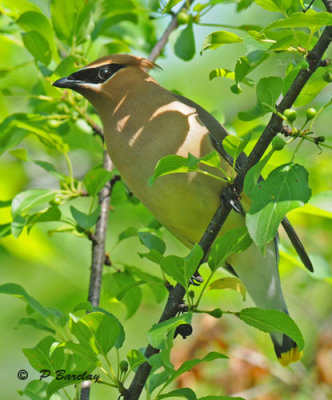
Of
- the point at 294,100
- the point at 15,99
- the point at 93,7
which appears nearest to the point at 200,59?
the point at 15,99

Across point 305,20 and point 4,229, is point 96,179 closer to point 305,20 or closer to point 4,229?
point 4,229

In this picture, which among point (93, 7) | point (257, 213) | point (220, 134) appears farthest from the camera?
point (93, 7)

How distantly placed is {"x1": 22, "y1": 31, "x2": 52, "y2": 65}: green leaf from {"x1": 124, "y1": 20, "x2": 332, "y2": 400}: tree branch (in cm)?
138

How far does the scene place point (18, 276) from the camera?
654 centimetres

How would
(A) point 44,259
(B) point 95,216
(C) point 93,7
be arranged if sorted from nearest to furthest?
(B) point 95,216, (C) point 93,7, (A) point 44,259

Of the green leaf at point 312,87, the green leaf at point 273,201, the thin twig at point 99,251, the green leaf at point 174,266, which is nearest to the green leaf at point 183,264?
the green leaf at point 174,266

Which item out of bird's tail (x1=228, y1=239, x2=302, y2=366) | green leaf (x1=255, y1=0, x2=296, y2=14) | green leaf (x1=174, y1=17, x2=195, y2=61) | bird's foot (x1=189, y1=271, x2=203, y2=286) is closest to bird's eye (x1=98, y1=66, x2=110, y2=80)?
green leaf (x1=174, y1=17, x2=195, y2=61)

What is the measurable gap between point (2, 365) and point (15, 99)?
2.80 m

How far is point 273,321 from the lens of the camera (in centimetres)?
273

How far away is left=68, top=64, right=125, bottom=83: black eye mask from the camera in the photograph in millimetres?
4129

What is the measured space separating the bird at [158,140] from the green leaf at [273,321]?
1205mm

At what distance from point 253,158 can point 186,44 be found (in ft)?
5.20

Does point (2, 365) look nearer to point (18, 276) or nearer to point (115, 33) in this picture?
point (18, 276)

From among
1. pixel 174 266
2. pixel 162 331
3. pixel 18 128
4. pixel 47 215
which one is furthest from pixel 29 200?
pixel 162 331
